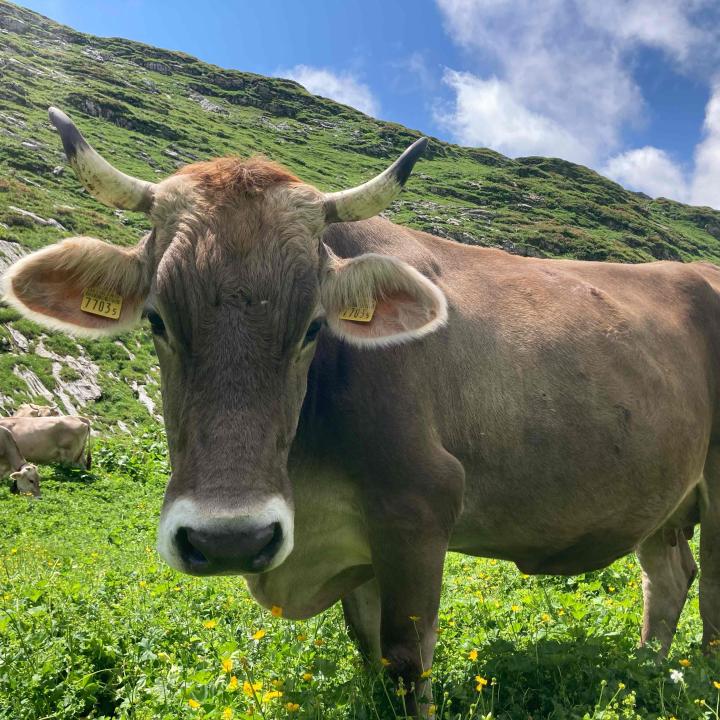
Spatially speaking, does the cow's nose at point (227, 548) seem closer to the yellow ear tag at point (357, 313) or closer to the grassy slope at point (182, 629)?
the grassy slope at point (182, 629)

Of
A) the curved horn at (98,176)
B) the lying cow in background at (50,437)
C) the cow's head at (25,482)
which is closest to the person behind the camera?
the curved horn at (98,176)

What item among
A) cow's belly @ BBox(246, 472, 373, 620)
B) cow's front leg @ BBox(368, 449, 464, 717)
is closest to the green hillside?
cow's belly @ BBox(246, 472, 373, 620)

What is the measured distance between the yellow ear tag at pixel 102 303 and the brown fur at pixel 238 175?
0.75m

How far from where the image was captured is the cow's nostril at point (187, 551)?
2596mm

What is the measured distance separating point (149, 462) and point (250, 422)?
1656 centimetres

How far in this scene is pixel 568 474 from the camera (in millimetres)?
4266

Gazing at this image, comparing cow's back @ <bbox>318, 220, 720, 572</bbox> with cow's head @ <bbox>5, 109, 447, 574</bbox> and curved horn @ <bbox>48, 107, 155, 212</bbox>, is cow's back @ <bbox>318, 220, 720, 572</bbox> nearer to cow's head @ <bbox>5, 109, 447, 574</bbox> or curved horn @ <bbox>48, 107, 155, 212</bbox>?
cow's head @ <bbox>5, 109, 447, 574</bbox>

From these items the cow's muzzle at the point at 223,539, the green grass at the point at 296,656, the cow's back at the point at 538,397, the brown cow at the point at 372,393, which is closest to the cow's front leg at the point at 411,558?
A: the brown cow at the point at 372,393

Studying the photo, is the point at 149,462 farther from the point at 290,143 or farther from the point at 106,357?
the point at 290,143

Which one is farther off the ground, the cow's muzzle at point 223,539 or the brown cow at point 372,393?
the brown cow at point 372,393

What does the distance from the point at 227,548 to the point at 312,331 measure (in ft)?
3.70

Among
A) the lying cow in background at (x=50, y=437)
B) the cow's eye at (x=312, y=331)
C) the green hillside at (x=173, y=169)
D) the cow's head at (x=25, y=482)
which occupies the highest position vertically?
the green hillside at (x=173, y=169)

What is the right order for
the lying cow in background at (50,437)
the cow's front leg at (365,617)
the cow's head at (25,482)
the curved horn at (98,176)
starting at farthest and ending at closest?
1. the lying cow in background at (50,437)
2. the cow's head at (25,482)
3. the cow's front leg at (365,617)
4. the curved horn at (98,176)

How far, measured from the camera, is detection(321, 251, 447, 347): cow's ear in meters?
3.50
